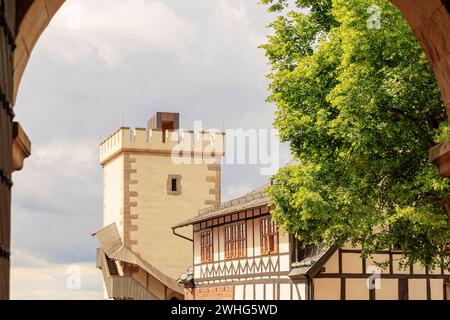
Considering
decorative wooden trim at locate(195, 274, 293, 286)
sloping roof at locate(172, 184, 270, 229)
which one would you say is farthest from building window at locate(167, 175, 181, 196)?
decorative wooden trim at locate(195, 274, 293, 286)

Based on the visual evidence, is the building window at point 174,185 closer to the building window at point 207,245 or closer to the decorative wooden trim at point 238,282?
the building window at point 207,245

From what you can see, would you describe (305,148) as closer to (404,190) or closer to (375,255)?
(404,190)

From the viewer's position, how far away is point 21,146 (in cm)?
615

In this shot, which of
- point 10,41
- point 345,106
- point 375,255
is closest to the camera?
point 10,41

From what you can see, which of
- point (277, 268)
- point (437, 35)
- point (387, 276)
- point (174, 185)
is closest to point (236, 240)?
point (277, 268)

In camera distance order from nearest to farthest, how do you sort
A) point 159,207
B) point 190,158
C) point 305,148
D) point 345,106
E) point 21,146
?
1. point 21,146
2. point 345,106
3. point 305,148
4. point 159,207
5. point 190,158

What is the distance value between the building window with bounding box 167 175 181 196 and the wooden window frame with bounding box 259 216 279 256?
19246 mm

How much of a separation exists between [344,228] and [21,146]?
13.9m

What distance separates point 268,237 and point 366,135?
1256 centimetres

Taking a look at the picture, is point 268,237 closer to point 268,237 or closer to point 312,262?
point 268,237

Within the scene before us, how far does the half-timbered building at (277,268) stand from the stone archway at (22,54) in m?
14.8

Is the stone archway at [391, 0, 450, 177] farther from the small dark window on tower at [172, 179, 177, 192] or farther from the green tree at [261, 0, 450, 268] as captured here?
the small dark window on tower at [172, 179, 177, 192]

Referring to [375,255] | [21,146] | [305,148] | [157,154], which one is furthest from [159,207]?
[21,146]

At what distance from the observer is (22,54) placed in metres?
6.31
